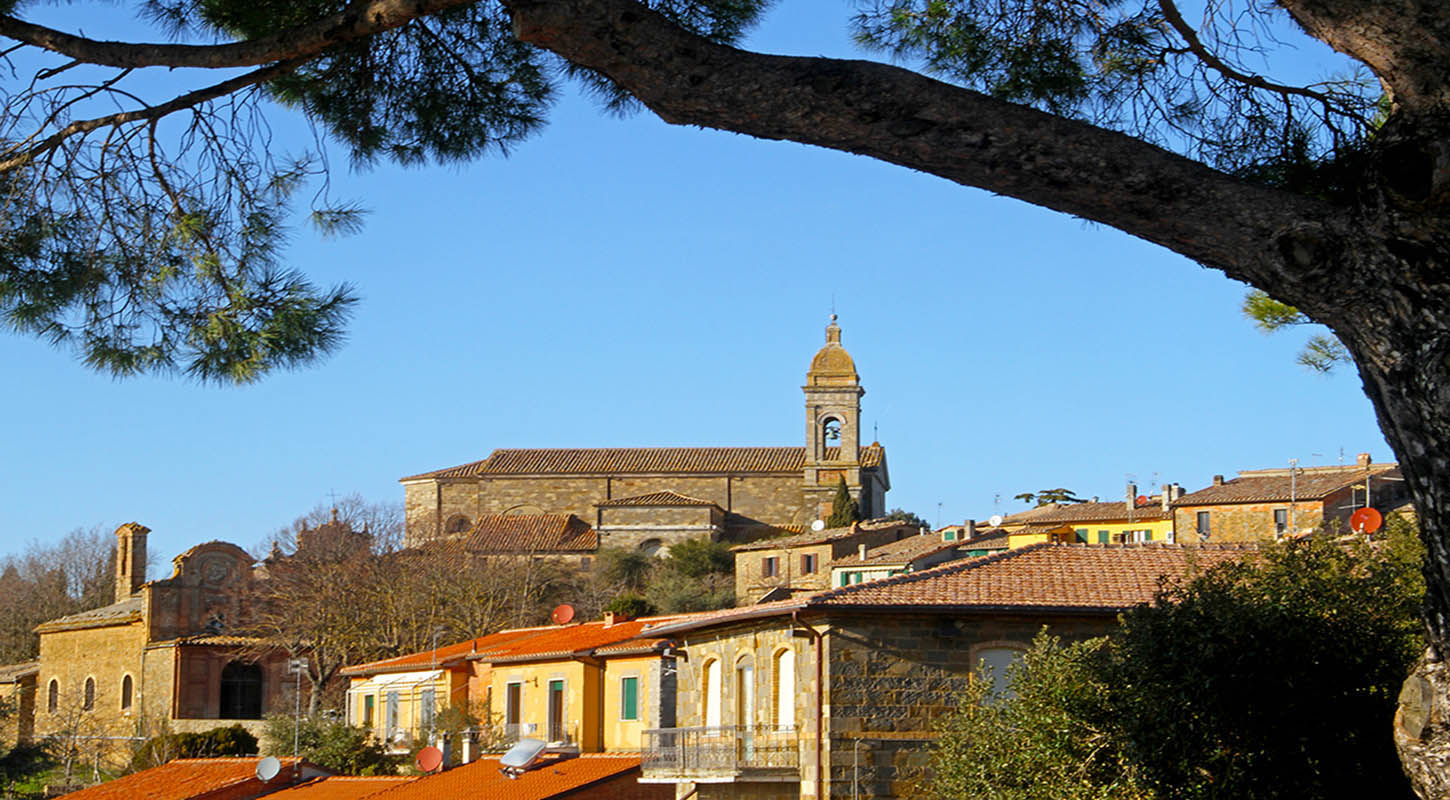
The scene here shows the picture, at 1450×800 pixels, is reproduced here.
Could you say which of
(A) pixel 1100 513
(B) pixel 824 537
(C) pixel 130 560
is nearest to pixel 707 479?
(B) pixel 824 537

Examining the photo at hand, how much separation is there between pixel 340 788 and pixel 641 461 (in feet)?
182

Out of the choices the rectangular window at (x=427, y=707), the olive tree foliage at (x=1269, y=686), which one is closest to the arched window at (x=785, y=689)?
the olive tree foliage at (x=1269, y=686)

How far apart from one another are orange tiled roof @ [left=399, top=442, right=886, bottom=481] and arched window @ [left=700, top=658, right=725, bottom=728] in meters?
57.3

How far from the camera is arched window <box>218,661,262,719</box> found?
49.0 m

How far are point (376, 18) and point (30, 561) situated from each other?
79.1 m

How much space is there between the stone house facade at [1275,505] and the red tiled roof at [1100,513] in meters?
2.20

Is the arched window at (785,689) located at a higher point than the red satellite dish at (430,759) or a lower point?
higher

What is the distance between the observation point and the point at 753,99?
5.11 metres

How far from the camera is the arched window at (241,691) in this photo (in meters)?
49.0

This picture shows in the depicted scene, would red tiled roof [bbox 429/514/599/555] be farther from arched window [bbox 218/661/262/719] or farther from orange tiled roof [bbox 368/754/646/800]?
orange tiled roof [bbox 368/754/646/800]

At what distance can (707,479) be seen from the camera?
81.4 meters

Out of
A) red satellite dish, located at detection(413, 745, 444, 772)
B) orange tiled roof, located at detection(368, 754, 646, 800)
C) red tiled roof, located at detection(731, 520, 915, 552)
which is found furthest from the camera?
red tiled roof, located at detection(731, 520, 915, 552)

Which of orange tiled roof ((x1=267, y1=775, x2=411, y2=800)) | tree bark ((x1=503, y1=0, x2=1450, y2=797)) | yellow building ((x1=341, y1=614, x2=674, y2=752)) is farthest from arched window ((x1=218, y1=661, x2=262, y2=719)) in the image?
tree bark ((x1=503, y1=0, x2=1450, y2=797))

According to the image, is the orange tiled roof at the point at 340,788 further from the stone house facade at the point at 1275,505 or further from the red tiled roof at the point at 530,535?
the red tiled roof at the point at 530,535
